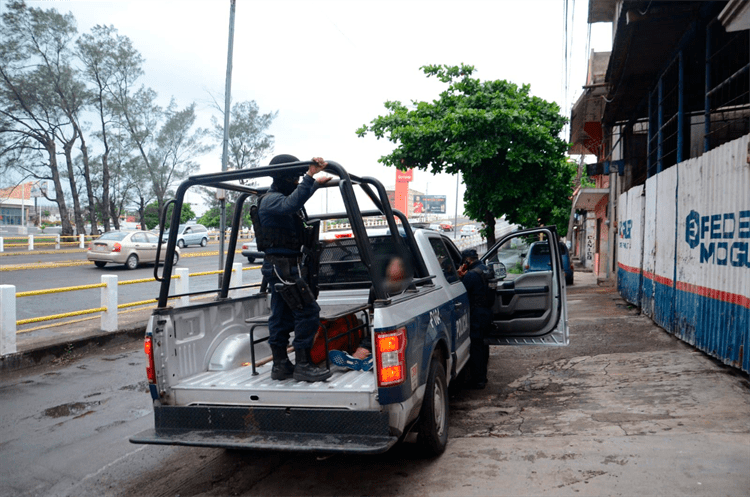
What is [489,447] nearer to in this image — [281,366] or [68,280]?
[281,366]

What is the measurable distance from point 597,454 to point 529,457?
1.68 ft

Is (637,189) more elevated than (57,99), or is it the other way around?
(57,99)

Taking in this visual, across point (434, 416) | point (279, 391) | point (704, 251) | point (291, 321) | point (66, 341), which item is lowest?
point (66, 341)

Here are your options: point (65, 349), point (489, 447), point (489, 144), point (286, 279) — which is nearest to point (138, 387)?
point (65, 349)

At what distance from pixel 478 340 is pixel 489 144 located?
820cm

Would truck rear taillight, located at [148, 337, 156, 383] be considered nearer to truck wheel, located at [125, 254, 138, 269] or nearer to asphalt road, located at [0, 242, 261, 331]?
asphalt road, located at [0, 242, 261, 331]

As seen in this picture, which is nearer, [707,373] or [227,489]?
[227,489]

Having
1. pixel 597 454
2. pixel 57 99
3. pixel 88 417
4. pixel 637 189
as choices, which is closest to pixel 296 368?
pixel 597 454

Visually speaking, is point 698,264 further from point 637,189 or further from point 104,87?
point 104,87

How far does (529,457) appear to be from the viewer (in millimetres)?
4316

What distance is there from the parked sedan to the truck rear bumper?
18.7m

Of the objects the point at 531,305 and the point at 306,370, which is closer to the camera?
the point at 306,370

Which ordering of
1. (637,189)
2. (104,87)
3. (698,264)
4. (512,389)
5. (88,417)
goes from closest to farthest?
(88,417)
(512,389)
(698,264)
(637,189)
(104,87)

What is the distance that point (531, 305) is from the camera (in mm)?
7160
